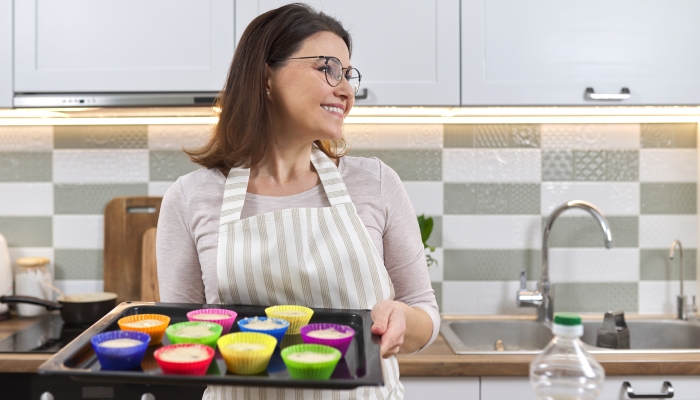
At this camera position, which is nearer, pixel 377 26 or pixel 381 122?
pixel 377 26

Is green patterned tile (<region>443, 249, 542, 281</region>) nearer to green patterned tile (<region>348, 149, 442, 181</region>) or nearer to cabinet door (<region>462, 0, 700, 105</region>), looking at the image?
green patterned tile (<region>348, 149, 442, 181</region>)

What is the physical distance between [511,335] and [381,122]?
0.85 m

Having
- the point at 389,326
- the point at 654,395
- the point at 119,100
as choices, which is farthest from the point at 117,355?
the point at 654,395

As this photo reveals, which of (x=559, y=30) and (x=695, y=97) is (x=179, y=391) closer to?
(x=559, y=30)

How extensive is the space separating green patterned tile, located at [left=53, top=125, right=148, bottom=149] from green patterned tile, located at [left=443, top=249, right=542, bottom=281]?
1154 millimetres

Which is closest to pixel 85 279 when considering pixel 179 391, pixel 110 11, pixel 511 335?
pixel 179 391

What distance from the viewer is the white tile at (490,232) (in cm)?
236

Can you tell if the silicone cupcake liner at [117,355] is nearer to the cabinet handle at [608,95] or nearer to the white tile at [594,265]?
the cabinet handle at [608,95]

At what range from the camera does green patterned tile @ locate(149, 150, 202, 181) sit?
238 centimetres

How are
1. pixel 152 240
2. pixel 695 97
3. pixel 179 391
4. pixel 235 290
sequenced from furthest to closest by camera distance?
pixel 152 240, pixel 695 97, pixel 179 391, pixel 235 290

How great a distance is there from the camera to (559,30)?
198 centimetres

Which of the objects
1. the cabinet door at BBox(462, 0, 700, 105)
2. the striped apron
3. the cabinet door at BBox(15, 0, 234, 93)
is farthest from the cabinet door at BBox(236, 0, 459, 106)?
the striped apron

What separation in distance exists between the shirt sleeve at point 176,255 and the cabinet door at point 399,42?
80 centimetres

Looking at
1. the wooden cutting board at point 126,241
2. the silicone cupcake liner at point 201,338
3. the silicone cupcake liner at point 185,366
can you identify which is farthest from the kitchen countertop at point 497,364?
the silicone cupcake liner at point 185,366
